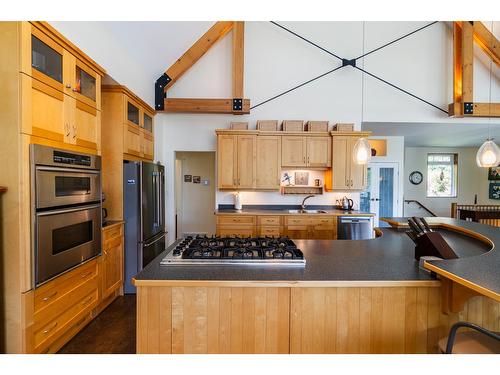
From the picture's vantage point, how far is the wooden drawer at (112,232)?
2.82 m

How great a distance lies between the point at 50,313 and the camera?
199cm

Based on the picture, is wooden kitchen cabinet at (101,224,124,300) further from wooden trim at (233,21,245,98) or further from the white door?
the white door

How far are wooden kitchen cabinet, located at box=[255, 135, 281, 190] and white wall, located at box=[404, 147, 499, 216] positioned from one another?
20.1 feet

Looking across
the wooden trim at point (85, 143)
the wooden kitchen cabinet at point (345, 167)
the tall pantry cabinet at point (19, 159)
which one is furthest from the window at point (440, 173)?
the tall pantry cabinet at point (19, 159)

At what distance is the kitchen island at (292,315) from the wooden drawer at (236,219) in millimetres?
2919

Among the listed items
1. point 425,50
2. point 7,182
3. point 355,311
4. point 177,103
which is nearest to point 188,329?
point 355,311

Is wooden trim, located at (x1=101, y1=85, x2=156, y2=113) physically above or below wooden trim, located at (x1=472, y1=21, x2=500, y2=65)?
below

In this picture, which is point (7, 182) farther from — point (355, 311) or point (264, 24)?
point (264, 24)

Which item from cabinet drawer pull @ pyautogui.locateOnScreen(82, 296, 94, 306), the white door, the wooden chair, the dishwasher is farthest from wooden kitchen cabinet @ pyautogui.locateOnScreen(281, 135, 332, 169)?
the wooden chair

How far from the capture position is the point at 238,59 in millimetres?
4613

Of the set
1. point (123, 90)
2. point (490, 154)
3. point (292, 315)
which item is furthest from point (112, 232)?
point (490, 154)

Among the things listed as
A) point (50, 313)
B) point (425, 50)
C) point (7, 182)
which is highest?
point (425, 50)

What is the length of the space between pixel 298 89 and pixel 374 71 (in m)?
1.49

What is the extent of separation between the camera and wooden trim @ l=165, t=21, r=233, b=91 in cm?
455
